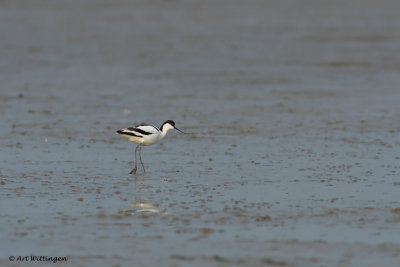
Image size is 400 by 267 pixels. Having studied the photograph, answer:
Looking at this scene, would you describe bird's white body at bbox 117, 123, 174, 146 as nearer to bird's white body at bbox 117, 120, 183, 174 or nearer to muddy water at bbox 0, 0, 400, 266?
bird's white body at bbox 117, 120, 183, 174

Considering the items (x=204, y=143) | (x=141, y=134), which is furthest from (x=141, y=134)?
(x=204, y=143)

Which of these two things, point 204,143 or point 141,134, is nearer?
point 141,134

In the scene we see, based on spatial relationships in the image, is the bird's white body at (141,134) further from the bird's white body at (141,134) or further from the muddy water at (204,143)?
the muddy water at (204,143)

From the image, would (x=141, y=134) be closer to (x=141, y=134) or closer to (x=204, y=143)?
(x=141, y=134)

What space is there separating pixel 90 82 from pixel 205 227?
13.4 m

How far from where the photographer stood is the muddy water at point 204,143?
28.7 ft

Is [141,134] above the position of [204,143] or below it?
above

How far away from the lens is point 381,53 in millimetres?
26328

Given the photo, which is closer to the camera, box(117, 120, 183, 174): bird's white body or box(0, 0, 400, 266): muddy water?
box(0, 0, 400, 266): muddy water

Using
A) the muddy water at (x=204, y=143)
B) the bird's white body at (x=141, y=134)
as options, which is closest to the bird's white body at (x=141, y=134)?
the bird's white body at (x=141, y=134)

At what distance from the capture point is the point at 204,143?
1488 cm

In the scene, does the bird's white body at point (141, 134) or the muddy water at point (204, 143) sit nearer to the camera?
the muddy water at point (204, 143)

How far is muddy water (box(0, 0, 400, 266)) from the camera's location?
28.7ft

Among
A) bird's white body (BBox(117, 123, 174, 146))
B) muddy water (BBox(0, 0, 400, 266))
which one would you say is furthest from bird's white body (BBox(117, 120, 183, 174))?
muddy water (BBox(0, 0, 400, 266))
